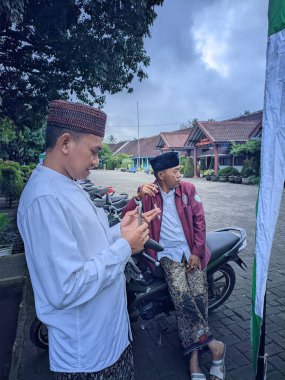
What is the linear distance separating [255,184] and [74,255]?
20.2 m

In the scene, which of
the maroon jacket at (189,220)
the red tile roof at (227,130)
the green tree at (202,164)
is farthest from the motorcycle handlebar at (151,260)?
the green tree at (202,164)

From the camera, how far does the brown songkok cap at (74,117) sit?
121 cm

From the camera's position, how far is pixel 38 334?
266 cm

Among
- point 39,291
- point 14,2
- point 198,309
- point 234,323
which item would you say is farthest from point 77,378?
point 14,2

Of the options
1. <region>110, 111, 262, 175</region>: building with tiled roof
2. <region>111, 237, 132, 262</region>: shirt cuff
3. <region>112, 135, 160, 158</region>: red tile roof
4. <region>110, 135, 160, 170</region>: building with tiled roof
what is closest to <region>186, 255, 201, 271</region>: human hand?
<region>111, 237, 132, 262</region>: shirt cuff

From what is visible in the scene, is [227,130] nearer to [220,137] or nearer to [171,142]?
[220,137]

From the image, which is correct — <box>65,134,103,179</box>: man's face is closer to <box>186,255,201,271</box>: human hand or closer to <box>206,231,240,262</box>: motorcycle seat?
<box>186,255,201,271</box>: human hand

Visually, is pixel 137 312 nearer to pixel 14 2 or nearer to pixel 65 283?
pixel 65 283

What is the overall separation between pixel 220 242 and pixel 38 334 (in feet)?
6.76

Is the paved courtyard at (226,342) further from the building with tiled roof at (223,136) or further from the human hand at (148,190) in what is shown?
the building with tiled roof at (223,136)

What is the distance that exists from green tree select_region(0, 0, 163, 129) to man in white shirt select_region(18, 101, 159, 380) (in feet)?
18.3

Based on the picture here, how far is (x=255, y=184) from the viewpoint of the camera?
19453mm

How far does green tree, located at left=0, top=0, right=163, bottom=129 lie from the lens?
648 centimetres

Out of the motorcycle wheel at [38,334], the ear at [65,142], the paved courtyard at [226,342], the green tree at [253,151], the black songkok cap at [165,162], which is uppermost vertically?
the green tree at [253,151]
